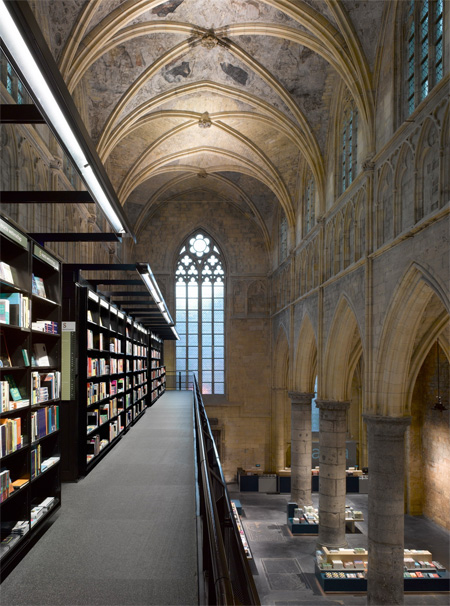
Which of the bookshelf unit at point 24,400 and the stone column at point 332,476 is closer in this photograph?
the bookshelf unit at point 24,400

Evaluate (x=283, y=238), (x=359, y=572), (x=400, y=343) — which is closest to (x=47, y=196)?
(x=400, y=343)

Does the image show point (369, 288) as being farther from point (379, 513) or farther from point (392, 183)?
point (379, 513)

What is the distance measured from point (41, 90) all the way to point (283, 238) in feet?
72.5

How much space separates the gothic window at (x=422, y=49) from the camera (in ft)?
31.1

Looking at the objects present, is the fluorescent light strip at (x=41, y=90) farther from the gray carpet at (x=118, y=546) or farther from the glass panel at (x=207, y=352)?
the glass panel at (x=207, y=352)

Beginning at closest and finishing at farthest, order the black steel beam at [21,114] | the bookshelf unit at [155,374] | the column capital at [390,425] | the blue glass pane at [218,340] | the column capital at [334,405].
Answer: the black steel beam at [21,114]
the column capital at [390,425]
the column capital at [334,405]
the bookshelf unit at [155,374]
the blue glass pane at [218,340]

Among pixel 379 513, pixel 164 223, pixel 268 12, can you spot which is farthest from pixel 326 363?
pixel 164 223

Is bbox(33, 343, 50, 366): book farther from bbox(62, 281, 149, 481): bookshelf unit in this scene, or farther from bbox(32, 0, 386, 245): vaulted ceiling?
bbox(32, 0, 386, 245): vaulted ceiling

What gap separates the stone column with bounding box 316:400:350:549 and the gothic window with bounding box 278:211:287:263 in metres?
10.0

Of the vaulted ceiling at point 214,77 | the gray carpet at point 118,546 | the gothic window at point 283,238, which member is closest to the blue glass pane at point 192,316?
the gothic window at point 283,238

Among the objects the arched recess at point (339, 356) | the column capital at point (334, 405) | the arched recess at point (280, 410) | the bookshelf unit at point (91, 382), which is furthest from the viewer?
the arched recess at point (280, 410)

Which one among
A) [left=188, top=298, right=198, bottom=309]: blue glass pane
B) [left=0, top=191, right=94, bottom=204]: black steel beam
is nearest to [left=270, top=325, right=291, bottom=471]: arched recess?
[left=188, top=298, right=198, bottom=309]: blue glass pane

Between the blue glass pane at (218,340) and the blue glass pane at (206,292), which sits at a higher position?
the blue glass pane at (206,292)

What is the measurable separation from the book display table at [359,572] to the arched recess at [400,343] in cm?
447
